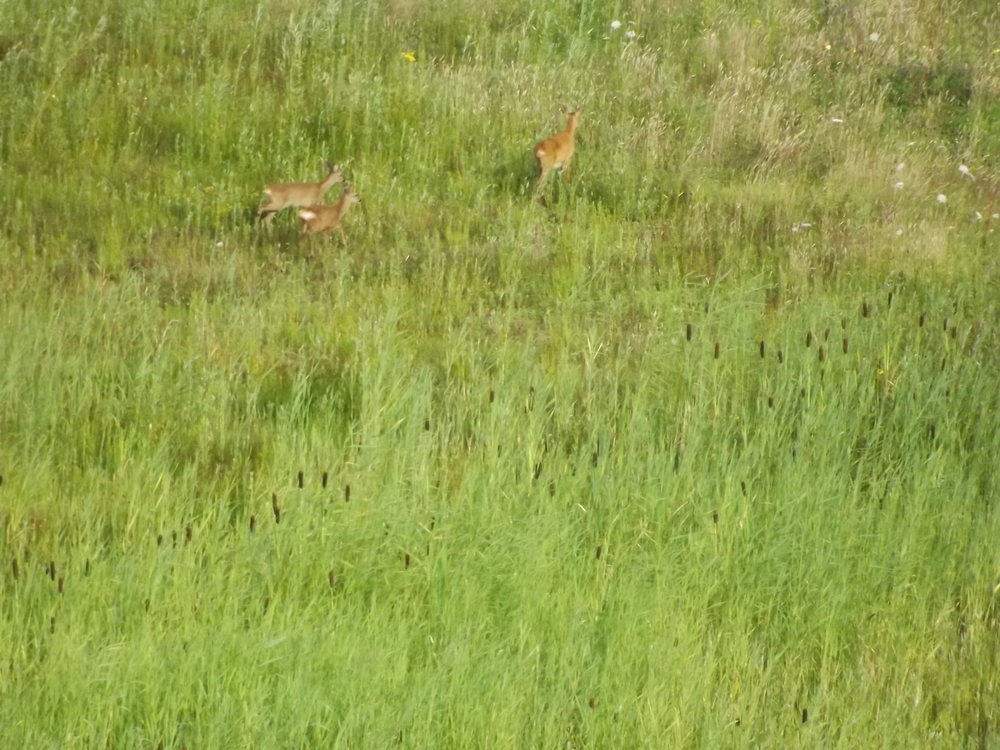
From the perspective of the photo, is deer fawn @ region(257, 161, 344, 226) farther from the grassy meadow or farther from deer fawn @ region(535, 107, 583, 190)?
A: deer fawn @ region(535, 107, 583, 190)

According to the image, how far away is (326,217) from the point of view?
714cm

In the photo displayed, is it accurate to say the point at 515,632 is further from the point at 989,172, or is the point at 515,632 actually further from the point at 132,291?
the point at 989,172

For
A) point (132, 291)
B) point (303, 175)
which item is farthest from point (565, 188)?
point (132, 291)

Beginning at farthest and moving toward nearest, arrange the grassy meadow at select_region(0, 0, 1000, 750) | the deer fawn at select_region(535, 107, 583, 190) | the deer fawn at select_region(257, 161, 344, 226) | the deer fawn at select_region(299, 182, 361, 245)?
1. the deer fawn at select_region(535, 107, 583, 190)
2. the deer fawn at select_region(257, 161, 344, 226)
3. the deer fawn at select_region(299, 182, 361, 245)
4. the grassy meadow at select_region(0, 0, 1000, 750)

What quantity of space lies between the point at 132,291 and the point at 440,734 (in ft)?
11.3

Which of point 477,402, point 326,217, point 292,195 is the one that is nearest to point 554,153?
point 326,217

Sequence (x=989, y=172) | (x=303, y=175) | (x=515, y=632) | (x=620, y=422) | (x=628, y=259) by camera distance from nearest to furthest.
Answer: (x=515, y=632), (x=620, y=422), (x=628, y=259), (x=303, y=175), (x=989, y=172)

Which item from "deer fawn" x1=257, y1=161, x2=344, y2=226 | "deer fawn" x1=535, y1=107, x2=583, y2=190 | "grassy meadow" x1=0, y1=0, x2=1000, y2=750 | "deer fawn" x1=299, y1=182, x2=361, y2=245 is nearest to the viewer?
"grassy meadow" x1=0, y1=0, x2=1000, y2=750

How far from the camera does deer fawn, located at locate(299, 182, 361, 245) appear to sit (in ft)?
23.2

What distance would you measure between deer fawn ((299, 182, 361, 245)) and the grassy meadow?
117 mm

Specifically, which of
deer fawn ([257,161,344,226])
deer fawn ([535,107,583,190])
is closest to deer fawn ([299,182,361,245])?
deer fawn ([257,161,344,226])

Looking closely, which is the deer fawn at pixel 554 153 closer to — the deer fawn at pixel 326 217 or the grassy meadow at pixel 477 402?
the grassy meadow at pixel 477 402

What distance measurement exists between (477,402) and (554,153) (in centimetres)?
329

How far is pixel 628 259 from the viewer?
7.15 metres
